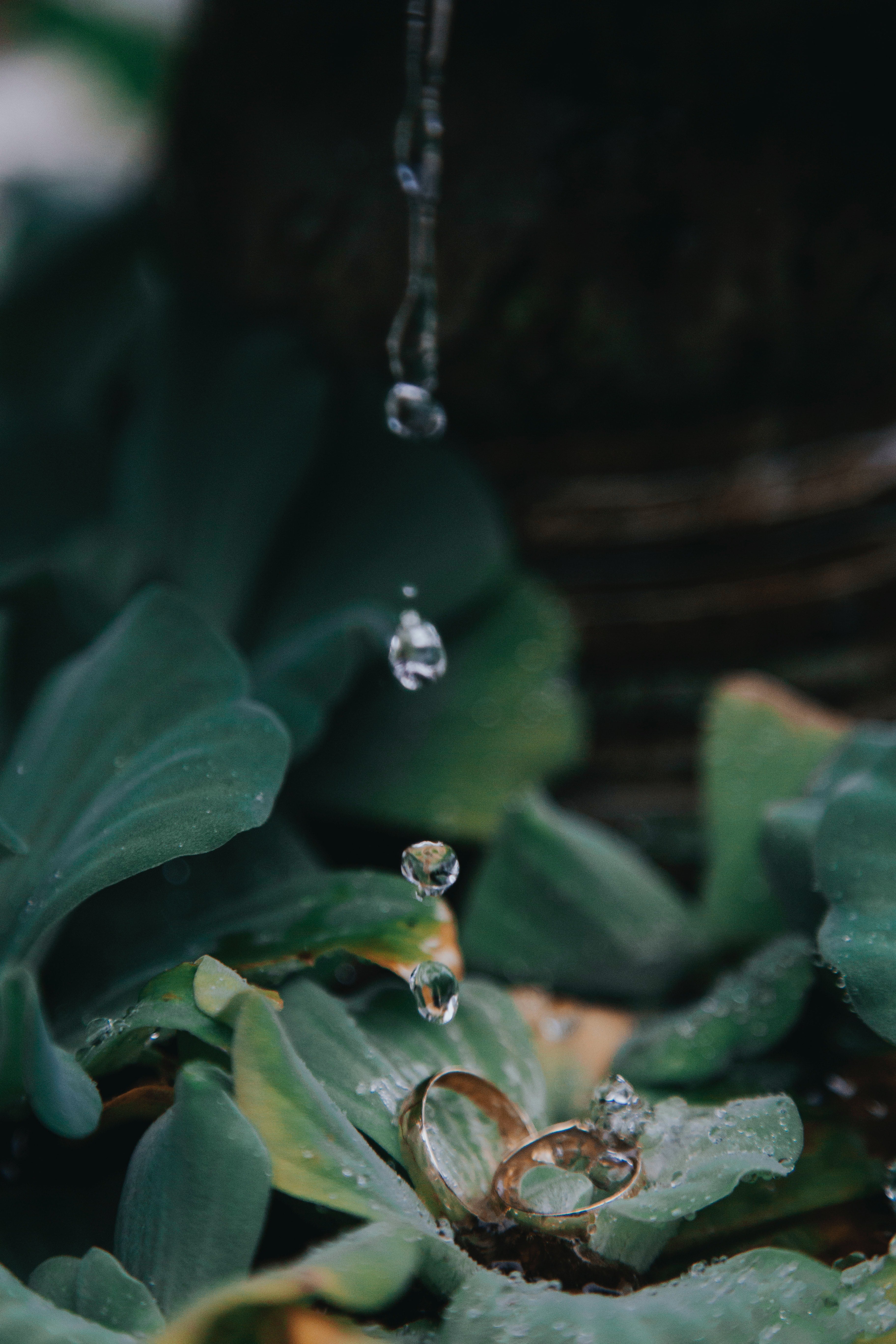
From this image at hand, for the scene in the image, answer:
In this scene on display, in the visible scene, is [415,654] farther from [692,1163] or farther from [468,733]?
[692,1163]

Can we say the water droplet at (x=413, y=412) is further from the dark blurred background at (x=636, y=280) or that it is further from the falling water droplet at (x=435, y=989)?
the falling water droplet at (x=435, y=989)

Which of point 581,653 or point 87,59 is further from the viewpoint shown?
point 87,59

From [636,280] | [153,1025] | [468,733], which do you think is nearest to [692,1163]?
[153,1025]

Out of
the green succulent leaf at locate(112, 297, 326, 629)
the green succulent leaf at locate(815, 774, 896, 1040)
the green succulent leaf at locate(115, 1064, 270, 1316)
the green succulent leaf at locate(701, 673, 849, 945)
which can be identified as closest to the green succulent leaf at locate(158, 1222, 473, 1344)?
the green succulent leaf at locate(115, 1064, 270, 1316)

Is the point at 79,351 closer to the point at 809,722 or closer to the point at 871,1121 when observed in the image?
the point at 809,722

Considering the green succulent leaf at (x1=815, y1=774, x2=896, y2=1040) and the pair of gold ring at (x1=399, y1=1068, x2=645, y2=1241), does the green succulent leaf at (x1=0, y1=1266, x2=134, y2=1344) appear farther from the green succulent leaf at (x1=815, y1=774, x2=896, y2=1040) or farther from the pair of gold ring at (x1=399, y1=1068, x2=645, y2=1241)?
the green succulent leaf at (x1=815, y1=774, x2=896, y2=1040)

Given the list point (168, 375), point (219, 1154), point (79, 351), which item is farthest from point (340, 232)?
point (219, 1154)
